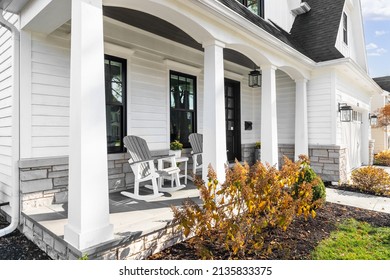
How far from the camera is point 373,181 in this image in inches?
216

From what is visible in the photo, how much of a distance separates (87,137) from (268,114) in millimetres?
3621

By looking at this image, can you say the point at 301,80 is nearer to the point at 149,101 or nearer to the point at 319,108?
the point at 319,108

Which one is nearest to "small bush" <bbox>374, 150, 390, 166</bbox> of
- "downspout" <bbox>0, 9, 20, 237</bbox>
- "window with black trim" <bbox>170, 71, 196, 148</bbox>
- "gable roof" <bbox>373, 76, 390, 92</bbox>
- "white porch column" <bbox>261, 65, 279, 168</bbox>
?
"white porch column" <bbox>261, 65, 279, 168</bbox>

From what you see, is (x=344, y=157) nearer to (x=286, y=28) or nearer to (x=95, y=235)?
(x=286, y=28)

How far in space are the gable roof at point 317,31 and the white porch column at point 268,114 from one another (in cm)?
198

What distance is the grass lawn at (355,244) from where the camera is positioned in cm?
269

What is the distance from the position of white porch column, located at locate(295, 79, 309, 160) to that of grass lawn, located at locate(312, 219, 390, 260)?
9.46 feet

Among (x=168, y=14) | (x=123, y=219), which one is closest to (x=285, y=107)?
(x=168, y=14)

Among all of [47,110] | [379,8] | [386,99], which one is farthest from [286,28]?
[386,99]

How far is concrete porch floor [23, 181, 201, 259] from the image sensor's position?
240 cm

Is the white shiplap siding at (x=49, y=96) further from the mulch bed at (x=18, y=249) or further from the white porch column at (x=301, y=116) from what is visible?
the white porch column at (x=301, y=116)

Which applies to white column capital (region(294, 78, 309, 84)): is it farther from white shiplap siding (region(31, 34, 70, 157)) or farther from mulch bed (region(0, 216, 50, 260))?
mulch bed (region(0, 216, 50, 260))

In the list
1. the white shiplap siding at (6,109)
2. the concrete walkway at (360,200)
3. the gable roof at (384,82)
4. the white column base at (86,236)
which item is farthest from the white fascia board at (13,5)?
the gable roof at (384,82)
